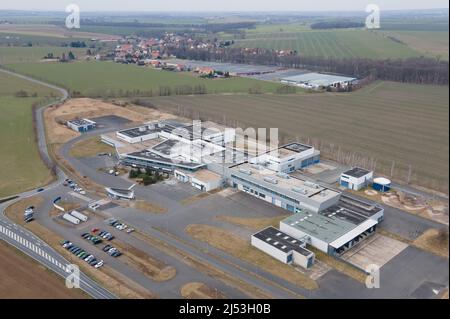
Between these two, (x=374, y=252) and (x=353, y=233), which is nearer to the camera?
(x=374, y=252)

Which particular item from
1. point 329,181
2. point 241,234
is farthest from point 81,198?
point 329,181

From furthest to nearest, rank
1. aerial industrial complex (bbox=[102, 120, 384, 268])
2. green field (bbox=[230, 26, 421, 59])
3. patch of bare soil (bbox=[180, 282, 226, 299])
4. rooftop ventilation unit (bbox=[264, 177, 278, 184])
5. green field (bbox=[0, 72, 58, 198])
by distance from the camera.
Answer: green field (bbox=[230, 26, 421, 59]) → green field (bbox=[0, 72, 58, 198]) → rooftop ventilation unit (bbox=[264, 177, 278, 184]) → aerial industrial complex (bbox=[102, 120, 384, 268]) → patch of bare soil (bbox=[180, 282, 226, 299])

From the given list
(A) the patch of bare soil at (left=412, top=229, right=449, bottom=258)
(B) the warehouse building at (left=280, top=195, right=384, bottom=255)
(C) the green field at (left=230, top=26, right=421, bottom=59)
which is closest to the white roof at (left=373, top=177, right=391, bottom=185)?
(B) the warehouse building at (left=280, top=195, right=384, bottom=255)

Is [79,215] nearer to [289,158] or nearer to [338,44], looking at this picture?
[289,158]

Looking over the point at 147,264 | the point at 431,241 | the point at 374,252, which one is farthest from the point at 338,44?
the point at 147,264

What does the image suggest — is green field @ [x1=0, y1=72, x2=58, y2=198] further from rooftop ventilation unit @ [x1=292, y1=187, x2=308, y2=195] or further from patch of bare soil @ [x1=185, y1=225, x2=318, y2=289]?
rooftop ventilation unit @ [x1=292, y1=187, x2=308, y2=195]

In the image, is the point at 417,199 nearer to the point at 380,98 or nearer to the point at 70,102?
the point at 380,98
